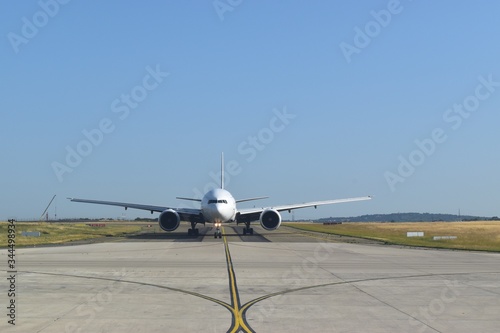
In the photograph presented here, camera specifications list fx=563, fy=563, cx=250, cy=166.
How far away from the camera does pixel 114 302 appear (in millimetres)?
13250

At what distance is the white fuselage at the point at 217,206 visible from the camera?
43.9m

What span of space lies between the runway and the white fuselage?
18148mm

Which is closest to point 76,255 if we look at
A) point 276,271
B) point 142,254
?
point 142,254

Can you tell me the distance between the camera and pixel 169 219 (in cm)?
4556

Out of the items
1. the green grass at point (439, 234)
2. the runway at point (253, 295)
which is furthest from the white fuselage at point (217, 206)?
the runway at point (253, 295)

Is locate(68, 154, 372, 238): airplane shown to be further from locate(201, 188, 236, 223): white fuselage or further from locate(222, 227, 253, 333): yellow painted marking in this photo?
locate(222, 227, 253, 333): yellow painted marking

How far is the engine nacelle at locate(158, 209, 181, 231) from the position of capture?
45344 mm

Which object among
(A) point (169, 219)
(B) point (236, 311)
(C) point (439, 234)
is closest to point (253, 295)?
(B) point (236, 311)

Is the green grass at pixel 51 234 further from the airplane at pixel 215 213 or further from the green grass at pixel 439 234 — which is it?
the green grass at pixel 439 234

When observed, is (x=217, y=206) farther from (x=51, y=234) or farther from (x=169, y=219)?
(x=51, y=234)

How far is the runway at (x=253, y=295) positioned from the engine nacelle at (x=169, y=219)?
19.4 metres

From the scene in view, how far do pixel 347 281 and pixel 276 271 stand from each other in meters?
3.49

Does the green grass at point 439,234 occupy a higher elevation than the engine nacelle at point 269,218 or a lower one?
lower

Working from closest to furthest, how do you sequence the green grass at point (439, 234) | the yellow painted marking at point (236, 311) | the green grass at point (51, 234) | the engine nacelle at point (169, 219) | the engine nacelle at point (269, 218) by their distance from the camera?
the yellow painted marking at point (236, 311) < the green grass at point (439, 234) < the green grass at point (51, 234) < the engine nacelle at point (169, 219) < the engine nacelle at point (269, 218)
